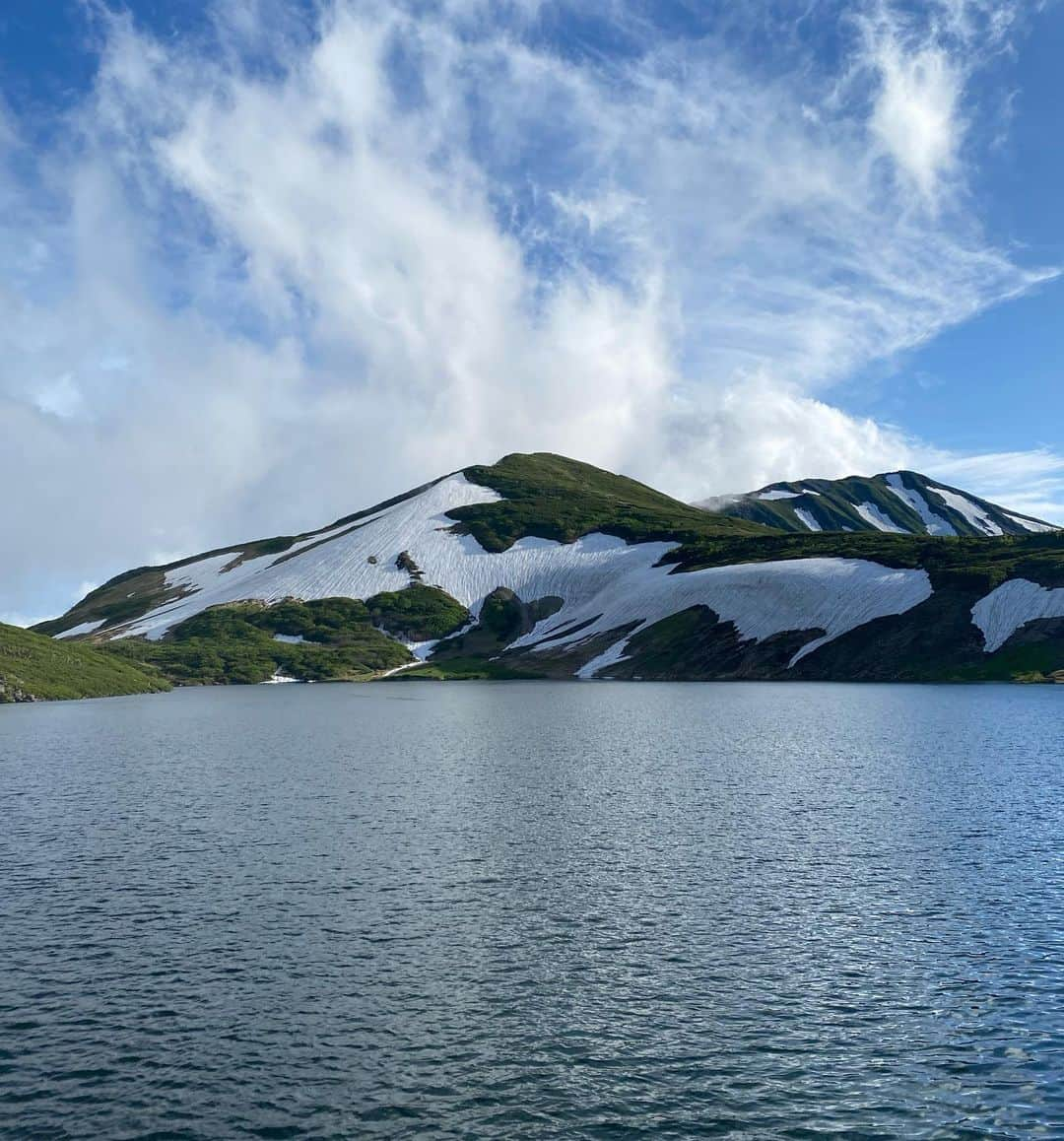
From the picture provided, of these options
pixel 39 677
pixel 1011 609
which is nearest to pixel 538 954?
pixel 39 677

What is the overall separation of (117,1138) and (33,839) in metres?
33.1

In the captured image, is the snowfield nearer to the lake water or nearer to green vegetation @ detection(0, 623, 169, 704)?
the lake water

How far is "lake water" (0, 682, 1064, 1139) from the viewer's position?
2294 cm

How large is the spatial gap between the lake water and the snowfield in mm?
126257

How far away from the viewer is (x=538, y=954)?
3269 cm

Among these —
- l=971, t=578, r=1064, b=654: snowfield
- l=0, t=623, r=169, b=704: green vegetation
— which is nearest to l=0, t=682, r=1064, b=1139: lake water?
l=0, t=623, r=169, b=704: green vegetation

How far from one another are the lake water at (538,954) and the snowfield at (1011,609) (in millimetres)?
126257

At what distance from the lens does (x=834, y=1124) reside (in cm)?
2173

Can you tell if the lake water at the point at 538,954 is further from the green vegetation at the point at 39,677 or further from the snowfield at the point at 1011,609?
the snowfield at the point at 1011,609

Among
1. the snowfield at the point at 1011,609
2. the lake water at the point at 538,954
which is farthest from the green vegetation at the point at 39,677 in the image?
the snowfield at the point at 1011,609

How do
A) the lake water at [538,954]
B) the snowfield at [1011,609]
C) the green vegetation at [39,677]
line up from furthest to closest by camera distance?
the snowfield at [1011,609]
the green vegetation at [39,677]
the lake water at [538,954]

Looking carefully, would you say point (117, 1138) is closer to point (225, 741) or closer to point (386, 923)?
point (386, 923)

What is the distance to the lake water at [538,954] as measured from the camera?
22.9 metres

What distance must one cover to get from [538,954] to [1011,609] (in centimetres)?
18152
